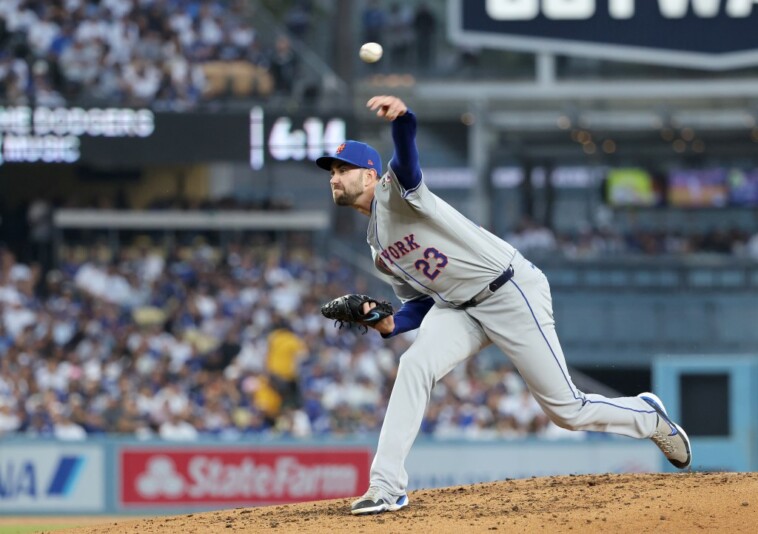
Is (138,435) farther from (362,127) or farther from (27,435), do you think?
(362,127)

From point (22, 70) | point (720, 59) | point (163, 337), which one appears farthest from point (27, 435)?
point (720, 59)

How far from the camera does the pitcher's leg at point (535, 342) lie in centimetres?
571

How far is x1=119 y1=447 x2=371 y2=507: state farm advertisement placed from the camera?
13.6 meters

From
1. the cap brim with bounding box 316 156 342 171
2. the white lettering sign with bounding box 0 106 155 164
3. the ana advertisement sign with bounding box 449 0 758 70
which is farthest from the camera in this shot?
the white lettering sign with bounding box 0 106 155 164

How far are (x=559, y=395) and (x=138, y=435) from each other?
30.7ft

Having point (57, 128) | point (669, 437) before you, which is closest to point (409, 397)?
point (669, 437)

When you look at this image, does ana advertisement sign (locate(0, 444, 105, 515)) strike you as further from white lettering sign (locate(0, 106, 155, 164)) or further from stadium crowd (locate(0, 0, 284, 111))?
stadium crowd (locate(0, 0, 284, 111))

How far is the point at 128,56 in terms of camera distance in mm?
17641

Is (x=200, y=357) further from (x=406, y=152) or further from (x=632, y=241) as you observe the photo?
(x=406, y=152)

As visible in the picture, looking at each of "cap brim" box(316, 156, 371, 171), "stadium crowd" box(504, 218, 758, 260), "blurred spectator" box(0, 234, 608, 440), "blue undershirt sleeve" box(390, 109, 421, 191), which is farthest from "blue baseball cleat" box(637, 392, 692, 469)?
"stadium crowd" box(504, 218, 758, 260)

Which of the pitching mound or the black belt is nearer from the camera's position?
the pitching mound

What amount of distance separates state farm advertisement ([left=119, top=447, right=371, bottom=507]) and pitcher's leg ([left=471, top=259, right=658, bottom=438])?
785 cm

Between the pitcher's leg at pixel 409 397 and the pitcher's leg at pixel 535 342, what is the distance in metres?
0.19

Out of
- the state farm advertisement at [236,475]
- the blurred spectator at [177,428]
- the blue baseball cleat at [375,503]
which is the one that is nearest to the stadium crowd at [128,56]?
the blurred spectator at [177,428]
